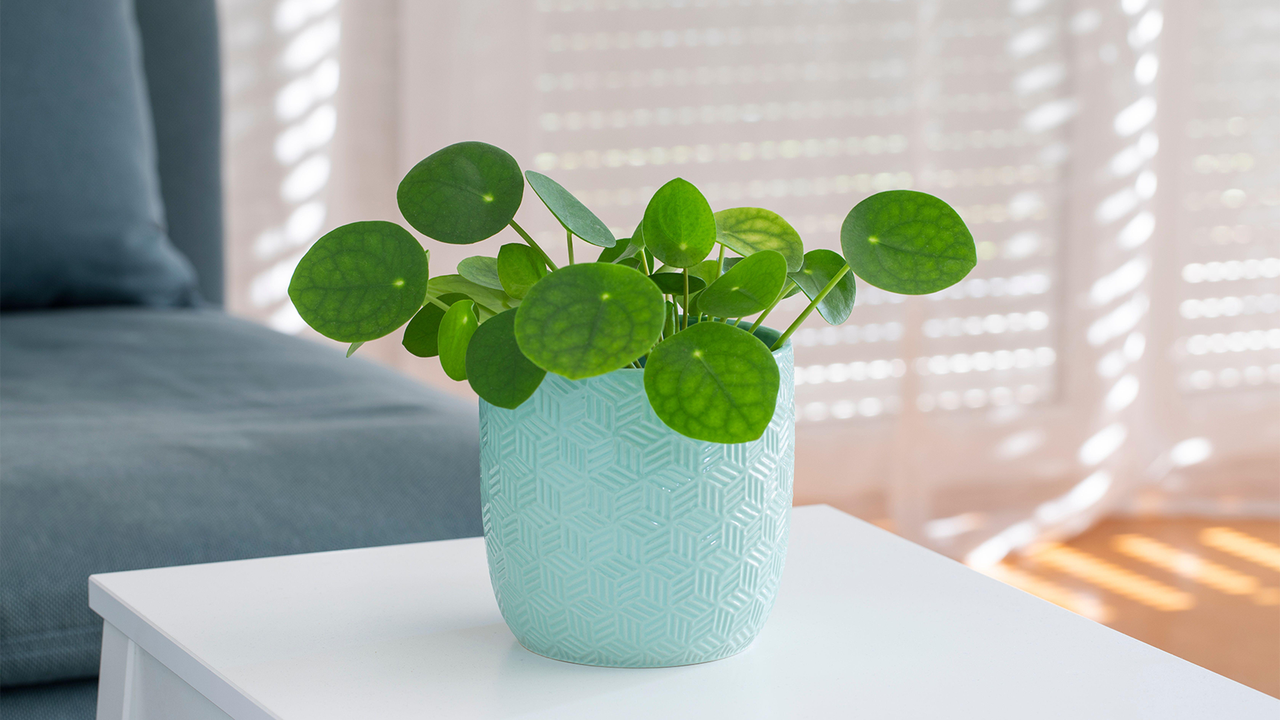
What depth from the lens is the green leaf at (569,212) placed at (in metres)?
0.46

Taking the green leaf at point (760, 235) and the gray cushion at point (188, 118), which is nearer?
the green leaf at point (760, 235)

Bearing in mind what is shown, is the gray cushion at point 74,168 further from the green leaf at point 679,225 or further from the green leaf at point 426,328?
the green leaf at point 679,225

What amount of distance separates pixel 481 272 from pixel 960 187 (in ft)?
6.56

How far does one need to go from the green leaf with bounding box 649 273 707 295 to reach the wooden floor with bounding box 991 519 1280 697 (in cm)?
144

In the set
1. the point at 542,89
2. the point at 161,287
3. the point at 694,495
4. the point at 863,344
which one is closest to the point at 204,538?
the point at 694,495

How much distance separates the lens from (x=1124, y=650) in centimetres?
52

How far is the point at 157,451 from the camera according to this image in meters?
0.83

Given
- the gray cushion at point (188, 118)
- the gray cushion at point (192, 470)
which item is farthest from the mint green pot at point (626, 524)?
the gray cushion at point (188, 118)

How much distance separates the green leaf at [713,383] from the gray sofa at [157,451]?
41cm

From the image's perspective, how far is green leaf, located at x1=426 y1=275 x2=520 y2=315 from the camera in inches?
20.4

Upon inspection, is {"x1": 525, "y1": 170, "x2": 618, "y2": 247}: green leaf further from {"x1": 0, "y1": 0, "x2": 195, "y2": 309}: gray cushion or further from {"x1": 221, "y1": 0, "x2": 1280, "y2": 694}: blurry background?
{"x1": 221, "y1": 0, "x2": 1280, "y2": 694}: blurry background

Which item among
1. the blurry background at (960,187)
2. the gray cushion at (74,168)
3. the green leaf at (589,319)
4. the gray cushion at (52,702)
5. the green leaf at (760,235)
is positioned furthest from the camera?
the blurry background at (960,187)

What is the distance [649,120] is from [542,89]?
0.69 ft

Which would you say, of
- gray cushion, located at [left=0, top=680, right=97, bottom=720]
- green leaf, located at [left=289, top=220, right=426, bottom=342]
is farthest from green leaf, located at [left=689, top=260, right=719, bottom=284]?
gray cushion, located at [left=0, top=680, right=97, bottom=720]
